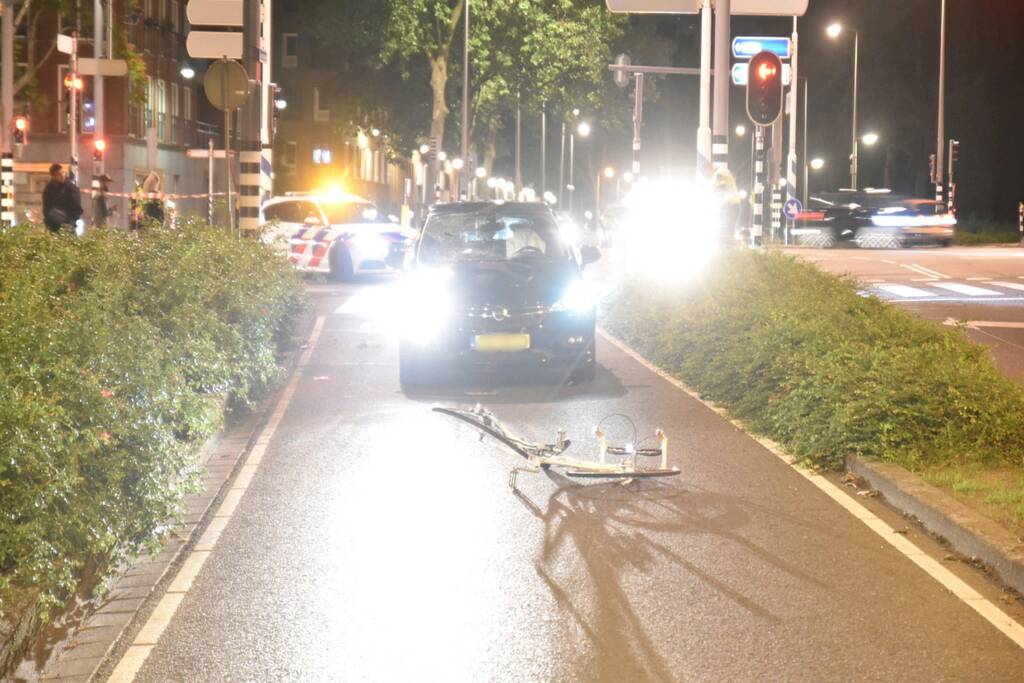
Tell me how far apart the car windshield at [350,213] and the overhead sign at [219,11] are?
37.9 feet

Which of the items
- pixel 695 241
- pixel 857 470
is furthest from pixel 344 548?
pixel 695 241

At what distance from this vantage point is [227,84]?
18391 mm

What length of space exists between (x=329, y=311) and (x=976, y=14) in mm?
46415

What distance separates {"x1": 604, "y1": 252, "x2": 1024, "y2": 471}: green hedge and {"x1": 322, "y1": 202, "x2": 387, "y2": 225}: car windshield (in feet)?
50.5

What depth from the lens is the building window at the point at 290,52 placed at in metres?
81.9

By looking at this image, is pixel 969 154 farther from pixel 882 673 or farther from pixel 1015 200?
pixel 882 673

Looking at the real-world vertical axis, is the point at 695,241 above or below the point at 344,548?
above

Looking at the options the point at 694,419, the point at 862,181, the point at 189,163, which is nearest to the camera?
the point at 694,419

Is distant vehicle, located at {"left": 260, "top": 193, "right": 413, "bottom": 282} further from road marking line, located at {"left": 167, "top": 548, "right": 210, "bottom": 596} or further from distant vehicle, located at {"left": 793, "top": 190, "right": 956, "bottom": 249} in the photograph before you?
road marking line, located at {"left": 167, "top": 548, "right": 210, "bottom": 596}

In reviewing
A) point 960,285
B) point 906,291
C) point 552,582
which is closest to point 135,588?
point 552,582

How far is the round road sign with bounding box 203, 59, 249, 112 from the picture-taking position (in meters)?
18.3

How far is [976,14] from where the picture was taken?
6366 centimetres

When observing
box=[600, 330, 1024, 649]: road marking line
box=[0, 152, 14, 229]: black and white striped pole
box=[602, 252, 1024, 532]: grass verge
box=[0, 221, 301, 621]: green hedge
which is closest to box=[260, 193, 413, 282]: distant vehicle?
box=[0, 152, 14, 229]: black and white striped pole

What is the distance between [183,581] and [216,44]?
1400 centimetres
